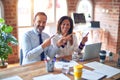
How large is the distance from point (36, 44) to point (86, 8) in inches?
111

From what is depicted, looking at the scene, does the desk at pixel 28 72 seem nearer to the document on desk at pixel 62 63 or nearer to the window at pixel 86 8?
the document on desk at pixel 62 63

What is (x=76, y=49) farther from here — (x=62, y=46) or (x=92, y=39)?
(x=92, y=39)

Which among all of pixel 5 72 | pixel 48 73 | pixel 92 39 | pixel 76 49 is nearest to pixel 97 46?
pixel 76 49

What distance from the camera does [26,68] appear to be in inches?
70.0

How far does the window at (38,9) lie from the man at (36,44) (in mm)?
1643

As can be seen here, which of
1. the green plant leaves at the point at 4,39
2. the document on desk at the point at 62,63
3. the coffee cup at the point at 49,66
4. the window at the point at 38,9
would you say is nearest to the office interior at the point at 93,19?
the window at the point at 38,9

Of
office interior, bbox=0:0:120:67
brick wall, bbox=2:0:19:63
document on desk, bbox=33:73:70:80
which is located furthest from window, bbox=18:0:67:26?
document on desk, bbox=33:73:70:80

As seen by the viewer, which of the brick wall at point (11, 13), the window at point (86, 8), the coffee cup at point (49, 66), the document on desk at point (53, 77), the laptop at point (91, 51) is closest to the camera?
the document on desk at point (53, 77)

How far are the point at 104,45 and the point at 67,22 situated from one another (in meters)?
2.52

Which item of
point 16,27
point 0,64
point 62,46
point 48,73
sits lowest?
point 0,64

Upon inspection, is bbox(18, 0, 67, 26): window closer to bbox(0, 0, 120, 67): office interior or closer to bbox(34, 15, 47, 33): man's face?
bbox(0, 0, 120, 67): office interior

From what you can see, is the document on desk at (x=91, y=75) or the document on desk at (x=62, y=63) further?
the document on desk at (x=62, y=63)

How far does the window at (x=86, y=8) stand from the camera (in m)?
4.64

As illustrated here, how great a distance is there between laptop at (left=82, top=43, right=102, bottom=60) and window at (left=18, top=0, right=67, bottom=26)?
6.93 feet
